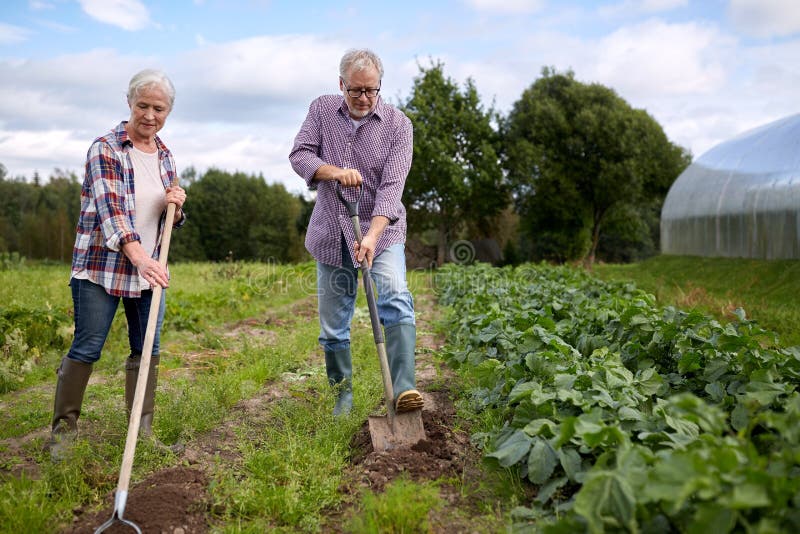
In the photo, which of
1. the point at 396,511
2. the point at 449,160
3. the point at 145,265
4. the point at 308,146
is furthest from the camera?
the point at 449,160

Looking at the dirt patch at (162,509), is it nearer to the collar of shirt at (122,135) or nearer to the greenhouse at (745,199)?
the collar of shirt at (122,135)

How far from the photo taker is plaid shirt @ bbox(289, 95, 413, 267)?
3303mm

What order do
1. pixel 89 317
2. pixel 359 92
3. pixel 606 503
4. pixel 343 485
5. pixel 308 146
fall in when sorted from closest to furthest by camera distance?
1. pixel 606 503
2. pixel 343 485
3. pixel 89 317
4. pixel 359 92
5. pixel 308 146

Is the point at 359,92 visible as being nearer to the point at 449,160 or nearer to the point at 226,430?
the point at 226,430

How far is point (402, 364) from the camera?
123 inches

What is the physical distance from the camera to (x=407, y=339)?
3.19m

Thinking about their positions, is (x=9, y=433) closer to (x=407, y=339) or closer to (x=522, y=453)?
(x=407, y=339)

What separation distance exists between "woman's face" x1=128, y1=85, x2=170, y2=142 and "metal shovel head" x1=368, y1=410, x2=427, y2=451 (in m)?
1.72

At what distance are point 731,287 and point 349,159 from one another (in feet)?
31.2

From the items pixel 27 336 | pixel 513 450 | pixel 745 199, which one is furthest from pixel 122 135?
pixel 745 199

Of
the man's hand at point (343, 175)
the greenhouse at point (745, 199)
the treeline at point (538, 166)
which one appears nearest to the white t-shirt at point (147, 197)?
the man's hand at point (343, 175)

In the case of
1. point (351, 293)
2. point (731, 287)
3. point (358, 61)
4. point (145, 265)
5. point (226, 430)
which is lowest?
point (226, 430)

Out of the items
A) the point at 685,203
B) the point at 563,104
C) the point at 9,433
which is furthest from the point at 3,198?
the point at 9,433

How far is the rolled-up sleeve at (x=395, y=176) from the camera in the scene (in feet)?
10.5
